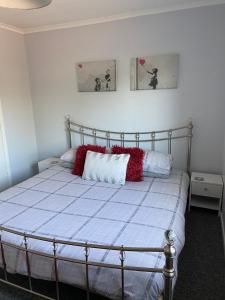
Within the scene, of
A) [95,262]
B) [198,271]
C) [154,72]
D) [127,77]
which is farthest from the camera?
[127,77]

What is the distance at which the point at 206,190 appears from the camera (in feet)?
8.80

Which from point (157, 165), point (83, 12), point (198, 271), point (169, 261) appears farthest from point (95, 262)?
point (83, 12)

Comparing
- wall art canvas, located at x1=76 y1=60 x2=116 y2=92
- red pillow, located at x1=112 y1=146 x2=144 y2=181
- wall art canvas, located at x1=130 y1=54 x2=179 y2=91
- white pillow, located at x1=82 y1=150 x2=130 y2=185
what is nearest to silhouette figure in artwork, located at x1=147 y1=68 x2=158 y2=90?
wall art canvas, located at x1=130 y1=54 x2=179 y2=91

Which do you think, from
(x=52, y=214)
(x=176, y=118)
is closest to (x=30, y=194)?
(x=52, y=214)

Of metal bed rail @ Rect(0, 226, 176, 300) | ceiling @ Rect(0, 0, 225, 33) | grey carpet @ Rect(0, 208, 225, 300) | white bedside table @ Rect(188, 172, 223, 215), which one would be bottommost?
grey carpet @ Rect(0, 208, 225, 300)

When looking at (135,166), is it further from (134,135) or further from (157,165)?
(134,135)

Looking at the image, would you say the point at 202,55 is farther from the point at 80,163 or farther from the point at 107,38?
the point at 80,163

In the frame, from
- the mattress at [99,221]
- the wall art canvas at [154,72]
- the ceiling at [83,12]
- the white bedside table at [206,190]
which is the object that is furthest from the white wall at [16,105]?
the white bedside table at [206,190]

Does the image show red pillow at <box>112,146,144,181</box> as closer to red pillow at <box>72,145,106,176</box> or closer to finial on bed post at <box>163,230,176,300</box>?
red pillow at <box>72,145,106,176</box>

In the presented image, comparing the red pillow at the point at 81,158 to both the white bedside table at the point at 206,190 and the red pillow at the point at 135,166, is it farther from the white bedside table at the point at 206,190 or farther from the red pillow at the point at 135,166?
the white bedside table at the point at 206,190

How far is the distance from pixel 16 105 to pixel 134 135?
5.75ft

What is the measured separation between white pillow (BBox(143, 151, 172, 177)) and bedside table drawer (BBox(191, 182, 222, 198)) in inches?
13.4

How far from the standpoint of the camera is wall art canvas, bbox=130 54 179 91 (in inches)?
111

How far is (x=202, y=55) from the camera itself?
106 inches
